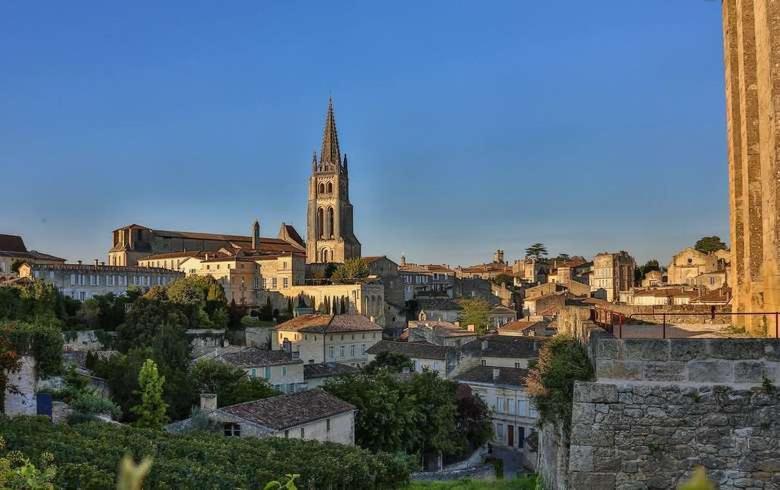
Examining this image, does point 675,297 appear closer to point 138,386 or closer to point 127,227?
point 138,386

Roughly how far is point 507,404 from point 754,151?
124ft

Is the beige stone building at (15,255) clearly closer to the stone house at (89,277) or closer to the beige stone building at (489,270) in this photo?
the stone house at (89,277)

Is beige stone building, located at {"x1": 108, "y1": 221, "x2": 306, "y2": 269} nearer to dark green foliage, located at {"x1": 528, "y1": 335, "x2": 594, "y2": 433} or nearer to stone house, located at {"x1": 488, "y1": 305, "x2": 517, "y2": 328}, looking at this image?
stone house, located at {"x1": 488, "y1": 305, "x2": 517, "y2": 328}

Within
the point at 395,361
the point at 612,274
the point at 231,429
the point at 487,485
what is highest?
the point at 612,274

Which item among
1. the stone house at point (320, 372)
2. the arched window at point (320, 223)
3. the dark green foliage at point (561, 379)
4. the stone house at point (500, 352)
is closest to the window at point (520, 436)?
the stone house at point (500, 352)

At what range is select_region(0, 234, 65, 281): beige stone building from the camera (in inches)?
2982

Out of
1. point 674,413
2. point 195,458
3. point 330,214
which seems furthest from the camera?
point 330,214

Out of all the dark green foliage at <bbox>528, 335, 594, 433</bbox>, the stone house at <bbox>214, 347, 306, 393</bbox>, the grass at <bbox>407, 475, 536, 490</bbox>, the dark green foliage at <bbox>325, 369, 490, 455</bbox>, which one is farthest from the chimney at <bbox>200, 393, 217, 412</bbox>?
the dark green foliage at <bbox>528, 335, 594, 433</bbox>

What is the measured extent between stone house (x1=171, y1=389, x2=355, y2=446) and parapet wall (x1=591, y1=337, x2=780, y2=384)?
2007cm

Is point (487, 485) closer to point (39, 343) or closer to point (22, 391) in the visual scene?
point (39, 343)

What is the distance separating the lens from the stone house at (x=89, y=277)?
7388 centimetres

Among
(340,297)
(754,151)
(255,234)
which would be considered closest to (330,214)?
(255,234)

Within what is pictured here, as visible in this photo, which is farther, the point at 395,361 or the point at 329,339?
the point at 329,339

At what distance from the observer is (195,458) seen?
693 inches
